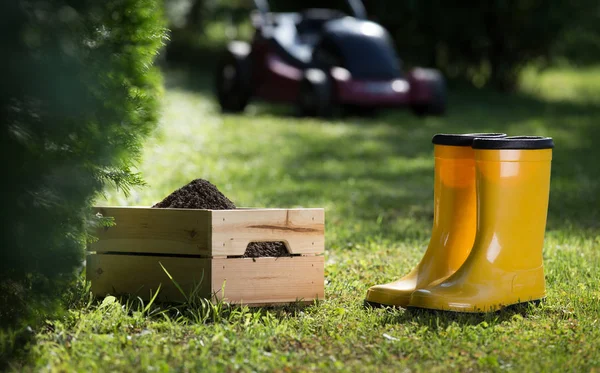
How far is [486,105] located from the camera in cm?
1472

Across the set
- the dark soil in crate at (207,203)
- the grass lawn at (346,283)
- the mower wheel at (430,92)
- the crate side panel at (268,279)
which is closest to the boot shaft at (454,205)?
the grass lawn at (346,283)

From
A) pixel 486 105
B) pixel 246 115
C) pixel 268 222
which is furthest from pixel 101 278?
pixel 486 105

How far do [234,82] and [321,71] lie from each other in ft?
4.59

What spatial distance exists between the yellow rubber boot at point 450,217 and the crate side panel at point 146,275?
70 centimetres

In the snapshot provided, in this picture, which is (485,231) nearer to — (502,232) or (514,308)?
(502,232)

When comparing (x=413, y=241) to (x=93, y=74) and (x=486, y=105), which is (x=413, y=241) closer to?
(x=93, y=74)

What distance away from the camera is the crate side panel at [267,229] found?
3557 mm

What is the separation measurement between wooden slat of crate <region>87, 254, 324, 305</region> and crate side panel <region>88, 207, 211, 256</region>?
4cm

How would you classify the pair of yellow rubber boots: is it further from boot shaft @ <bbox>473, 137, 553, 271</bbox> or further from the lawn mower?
the lawn mower

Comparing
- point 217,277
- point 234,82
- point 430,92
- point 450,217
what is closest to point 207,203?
point 217,277

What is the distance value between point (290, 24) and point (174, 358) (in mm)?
10207

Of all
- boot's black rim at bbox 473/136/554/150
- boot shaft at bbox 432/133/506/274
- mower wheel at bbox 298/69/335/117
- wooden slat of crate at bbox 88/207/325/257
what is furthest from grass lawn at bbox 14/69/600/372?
boot's black rim at bbox 473/136/554/150

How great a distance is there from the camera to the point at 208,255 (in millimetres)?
3557

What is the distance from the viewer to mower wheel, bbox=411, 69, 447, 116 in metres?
12.1
